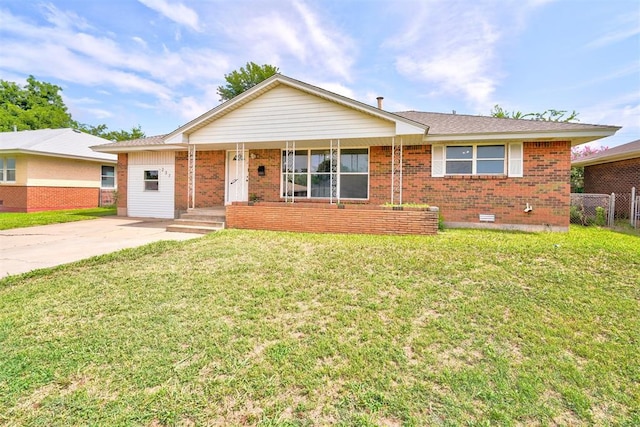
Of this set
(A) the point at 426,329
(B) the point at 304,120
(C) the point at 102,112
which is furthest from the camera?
(C) the point at 102,112

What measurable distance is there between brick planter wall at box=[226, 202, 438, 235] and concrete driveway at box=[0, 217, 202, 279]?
177 centimetres

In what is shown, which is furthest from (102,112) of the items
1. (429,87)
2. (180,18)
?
(429,87)

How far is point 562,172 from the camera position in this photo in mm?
9461

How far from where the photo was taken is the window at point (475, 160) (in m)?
10.0

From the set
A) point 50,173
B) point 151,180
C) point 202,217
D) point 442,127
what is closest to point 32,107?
point 50,173

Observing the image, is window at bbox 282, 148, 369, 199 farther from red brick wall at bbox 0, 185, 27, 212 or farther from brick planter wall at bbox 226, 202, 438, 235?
red brick wall at bbox 0, 185, 27, 212

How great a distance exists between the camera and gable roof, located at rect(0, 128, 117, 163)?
15.6m

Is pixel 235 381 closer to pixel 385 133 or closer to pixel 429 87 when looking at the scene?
pixel 385 133

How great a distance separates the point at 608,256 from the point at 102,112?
Result: 55999 millimetres

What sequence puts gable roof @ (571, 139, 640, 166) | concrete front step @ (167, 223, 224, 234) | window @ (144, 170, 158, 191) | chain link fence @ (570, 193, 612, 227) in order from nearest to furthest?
1. concrete front step @ (167, 223, 224, 234)
2. chain link fence @ (570, 193, 612, 227)
3. gable roof @ (571, 139, 640, 166)
4. window @ (144, 170, 158, 191)

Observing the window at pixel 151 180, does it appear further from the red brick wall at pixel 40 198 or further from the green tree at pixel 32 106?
the green tree at pixel 32 106

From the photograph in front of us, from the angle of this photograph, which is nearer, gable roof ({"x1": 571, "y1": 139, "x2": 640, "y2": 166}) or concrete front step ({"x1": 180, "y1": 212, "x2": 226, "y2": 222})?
concrete front step ({"x1": 180, "y1": 212, "x2": 226, "y2": 222})

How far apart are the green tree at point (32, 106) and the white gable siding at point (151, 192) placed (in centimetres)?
3190

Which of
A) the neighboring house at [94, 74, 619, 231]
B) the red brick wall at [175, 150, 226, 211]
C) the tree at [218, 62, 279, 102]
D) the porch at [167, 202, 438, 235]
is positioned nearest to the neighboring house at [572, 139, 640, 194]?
the neighboring house at [94, 74, 619, 231]
